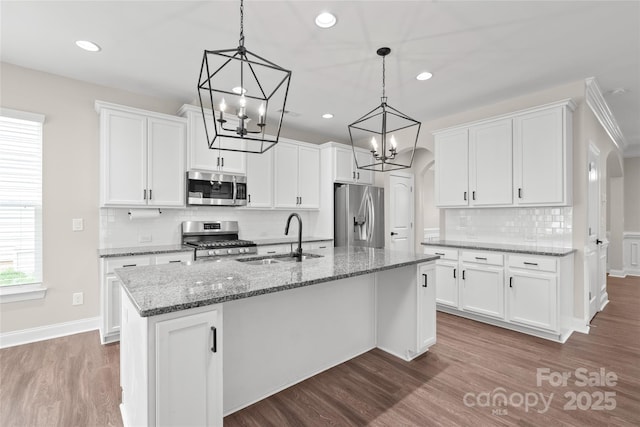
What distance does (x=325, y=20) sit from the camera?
7.75ft

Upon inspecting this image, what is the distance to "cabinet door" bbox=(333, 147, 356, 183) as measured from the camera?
16.6ft

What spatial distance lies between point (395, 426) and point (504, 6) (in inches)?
116

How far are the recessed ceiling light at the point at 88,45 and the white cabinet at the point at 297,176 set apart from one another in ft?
7.68

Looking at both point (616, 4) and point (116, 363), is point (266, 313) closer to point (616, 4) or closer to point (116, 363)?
point (116, 363)

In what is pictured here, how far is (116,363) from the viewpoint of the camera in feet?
8.81

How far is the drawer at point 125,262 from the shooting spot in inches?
121

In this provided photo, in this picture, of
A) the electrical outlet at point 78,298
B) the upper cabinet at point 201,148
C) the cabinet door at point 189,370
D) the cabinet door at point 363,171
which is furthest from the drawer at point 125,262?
the cabinet door at point 363,171

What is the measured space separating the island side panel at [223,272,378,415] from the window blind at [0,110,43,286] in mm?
2714

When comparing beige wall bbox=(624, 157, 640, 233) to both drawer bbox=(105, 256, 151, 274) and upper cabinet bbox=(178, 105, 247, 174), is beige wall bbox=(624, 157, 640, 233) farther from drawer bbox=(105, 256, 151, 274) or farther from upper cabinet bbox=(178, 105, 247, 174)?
drawer bbox=(105, 256, 151, 274)

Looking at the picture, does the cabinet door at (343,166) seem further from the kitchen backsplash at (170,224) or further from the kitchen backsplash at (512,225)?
the kitchen backsplash at (512,225)

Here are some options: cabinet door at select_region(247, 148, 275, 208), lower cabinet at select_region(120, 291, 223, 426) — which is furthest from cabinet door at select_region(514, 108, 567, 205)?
lower cabinet at select_region(120, 291, 223, 426)

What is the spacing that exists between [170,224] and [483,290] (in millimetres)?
3928

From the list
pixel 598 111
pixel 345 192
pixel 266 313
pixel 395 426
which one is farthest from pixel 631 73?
pixel 266 313

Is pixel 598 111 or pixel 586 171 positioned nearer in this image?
pixel 586 171
